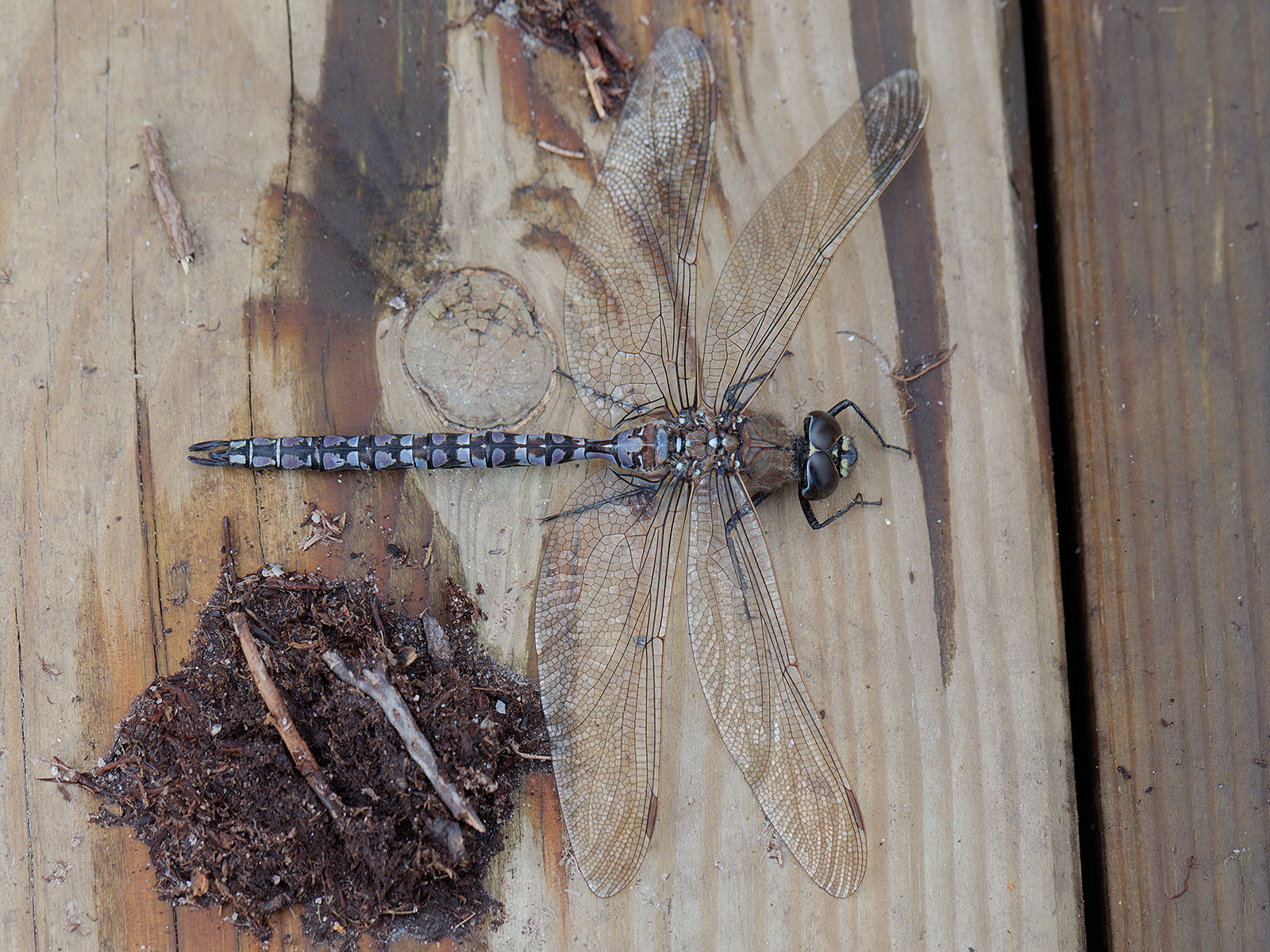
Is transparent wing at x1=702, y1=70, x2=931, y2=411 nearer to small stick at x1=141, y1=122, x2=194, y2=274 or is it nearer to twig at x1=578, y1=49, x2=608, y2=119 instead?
twig at x1=578, y1=49, x2=608, y2=119

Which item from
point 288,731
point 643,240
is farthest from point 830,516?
point 288,731

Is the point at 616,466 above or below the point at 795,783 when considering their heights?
above

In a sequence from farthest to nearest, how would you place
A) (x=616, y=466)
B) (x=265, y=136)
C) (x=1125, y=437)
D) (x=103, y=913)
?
(x=616, y=466) < (x=265, y=136) < (x=1125, y=437) < (x=103, y=913)

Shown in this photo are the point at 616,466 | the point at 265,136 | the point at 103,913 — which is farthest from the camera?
the point at 616,466

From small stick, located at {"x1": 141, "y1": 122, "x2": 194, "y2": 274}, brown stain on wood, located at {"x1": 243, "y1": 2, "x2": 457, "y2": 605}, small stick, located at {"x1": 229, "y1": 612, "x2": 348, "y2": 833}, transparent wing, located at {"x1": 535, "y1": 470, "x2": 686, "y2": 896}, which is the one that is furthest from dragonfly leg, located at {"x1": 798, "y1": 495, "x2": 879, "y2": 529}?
small stick, located at {"x1": 141, "y1": 122, "x2": 194, "y2": 274}

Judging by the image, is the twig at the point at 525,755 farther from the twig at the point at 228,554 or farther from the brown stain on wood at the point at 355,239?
the twig at the point at 228,554

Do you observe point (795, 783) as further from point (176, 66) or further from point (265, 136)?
point (176, 66)

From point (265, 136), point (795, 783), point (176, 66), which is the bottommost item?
point (795, 783)

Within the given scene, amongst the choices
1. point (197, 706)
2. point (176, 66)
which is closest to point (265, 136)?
point (176, 66)
